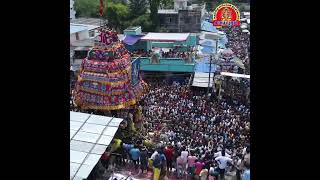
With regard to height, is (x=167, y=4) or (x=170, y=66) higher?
(x=167, y=4)

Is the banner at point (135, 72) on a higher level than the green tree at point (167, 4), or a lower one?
lower

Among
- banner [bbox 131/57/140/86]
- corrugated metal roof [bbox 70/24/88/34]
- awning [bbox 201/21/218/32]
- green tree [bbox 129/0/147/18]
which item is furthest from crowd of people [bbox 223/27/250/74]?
corrugated metal roof [bbox 70/24/88/34]

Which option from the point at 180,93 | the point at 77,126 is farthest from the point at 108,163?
the point at 180,93

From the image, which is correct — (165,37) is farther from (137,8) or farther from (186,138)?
(186,138)

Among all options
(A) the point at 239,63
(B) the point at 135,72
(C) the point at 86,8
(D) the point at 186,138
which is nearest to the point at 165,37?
(A) the point at 239,63

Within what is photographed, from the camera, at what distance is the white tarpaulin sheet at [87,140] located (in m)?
6.75

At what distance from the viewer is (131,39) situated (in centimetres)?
1845

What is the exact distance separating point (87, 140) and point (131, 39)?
11333mm

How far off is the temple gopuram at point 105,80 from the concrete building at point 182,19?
12.6 metres

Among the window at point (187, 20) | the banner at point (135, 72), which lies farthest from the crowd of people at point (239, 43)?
the banner at point (135, 72)

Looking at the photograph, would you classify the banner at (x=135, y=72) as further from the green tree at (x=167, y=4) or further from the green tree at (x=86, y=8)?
the green tree at (x=86, y=8)

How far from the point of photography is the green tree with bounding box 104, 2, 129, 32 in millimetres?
24469

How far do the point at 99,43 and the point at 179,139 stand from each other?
125 inches
